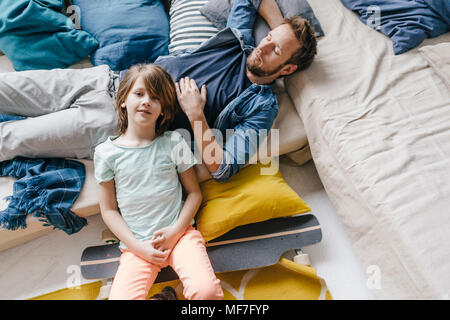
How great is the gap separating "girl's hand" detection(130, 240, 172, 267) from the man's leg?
427 millimetres

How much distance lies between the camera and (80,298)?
3.71ft

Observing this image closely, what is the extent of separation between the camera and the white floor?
116cm

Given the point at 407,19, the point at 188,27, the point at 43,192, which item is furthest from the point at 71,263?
the point at 407,19

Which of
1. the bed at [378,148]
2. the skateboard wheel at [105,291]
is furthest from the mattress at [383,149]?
→ the skateboard wheel at [105,291]

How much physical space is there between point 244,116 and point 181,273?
2.20 feet

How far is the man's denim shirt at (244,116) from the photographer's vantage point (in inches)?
44.3

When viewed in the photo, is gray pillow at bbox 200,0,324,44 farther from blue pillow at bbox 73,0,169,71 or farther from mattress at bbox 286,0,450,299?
blue pillow at bbox 73,0,169,71

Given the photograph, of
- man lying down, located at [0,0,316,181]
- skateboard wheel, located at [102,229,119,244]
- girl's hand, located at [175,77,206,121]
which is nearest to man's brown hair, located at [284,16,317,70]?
man lying down, located at [0,0,316,181]

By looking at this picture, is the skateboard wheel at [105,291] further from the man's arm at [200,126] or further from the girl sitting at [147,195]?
the man's arm at [200,126]

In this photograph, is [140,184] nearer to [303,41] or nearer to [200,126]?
[200,126]

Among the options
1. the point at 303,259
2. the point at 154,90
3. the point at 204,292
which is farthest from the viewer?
the point at 303,259

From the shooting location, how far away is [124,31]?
1342 millimetres

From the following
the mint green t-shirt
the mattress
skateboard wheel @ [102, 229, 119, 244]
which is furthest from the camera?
skateboard wheel @ [102, 229, 119, 244]

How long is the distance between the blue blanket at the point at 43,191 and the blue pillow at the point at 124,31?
495mm
